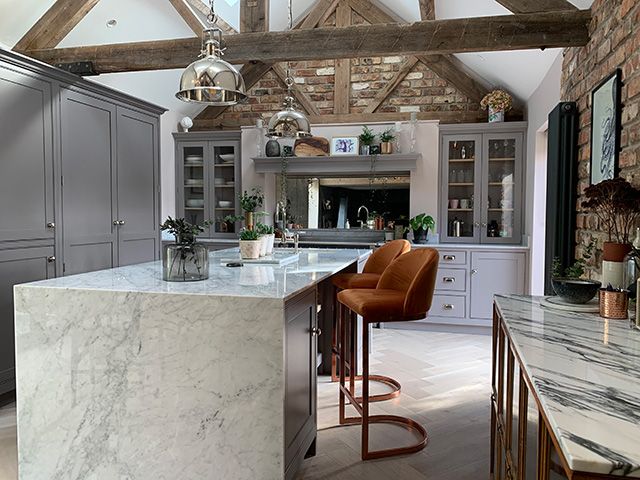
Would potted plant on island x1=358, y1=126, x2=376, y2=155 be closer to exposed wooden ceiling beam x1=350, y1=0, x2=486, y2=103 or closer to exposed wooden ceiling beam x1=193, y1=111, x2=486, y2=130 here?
exposed wooden ceiling beam x1=193, y1=111, x2=486, y2=130

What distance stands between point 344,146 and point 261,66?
5.37ft

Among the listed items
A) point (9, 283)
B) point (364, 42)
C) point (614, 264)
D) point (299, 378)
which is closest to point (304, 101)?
point (364, 42)

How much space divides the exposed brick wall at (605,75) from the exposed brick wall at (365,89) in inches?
104

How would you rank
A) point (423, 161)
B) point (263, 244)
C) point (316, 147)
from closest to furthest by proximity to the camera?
1. point (263, 244)
2. point (423, 161)
3. point (316, 147)

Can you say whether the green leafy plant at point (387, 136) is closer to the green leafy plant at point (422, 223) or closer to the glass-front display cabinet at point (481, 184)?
the glass-front display cabinet at point (481, 184)

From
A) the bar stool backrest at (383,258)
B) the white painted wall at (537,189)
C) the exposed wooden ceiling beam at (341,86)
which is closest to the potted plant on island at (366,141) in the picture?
the exposed wooden ceiling beam at (341,86)

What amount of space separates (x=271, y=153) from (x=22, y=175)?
3.17 m

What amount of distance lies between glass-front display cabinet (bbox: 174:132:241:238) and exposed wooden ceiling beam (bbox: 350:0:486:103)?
7.14 ft

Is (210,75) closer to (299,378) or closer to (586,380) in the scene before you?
(299,378)

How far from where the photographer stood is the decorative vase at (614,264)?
5.78 ft

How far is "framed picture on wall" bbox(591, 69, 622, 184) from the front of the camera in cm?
214

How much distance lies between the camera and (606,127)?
7.49 feet

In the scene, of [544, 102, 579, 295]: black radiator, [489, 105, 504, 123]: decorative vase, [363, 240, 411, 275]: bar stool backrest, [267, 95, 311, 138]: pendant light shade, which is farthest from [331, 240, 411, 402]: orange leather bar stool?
[489, 105, 504, 123]: decorative vase

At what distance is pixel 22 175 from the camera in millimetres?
3271
